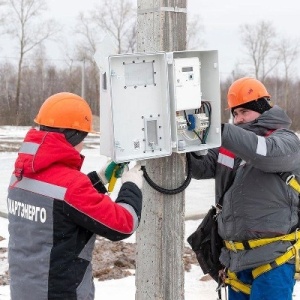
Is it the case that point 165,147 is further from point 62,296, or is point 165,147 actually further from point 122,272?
point 122,272

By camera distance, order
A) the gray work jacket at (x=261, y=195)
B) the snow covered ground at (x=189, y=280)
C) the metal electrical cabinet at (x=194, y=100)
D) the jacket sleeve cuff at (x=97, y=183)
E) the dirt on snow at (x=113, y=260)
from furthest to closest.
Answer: the dirt on snow at (x=113, y=260) → the snow covered ground at (x=189, y=280) → the gray work jacket at (x=261, y=195) → the jacket sleeve cuff at (x=97, y=183) → the metal electrical cabinet at (x=194, y=100)

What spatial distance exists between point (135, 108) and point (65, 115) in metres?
0.35

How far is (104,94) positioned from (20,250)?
2.79 ft

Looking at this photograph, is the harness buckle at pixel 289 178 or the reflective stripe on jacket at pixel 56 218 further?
the harness buckle at pixel 289 178

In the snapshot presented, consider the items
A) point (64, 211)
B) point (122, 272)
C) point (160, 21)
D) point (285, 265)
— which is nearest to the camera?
point (64, 211)

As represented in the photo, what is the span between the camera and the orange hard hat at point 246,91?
366 cm

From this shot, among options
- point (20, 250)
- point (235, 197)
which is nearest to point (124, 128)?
Answer: point (20, 250)

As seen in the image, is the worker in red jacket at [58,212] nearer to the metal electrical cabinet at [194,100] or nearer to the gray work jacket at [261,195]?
the metal electrical cabinet at [194,100]

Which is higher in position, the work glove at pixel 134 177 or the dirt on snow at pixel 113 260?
the work glove at pixel 134 177

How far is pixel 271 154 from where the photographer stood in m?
3.26

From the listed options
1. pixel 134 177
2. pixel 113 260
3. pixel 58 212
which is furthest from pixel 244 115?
pixel 113 260

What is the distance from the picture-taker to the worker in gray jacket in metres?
3.49

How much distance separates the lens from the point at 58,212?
2623 millimetres

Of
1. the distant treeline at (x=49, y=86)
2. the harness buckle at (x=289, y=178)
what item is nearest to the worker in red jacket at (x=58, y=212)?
the harness buckle at (x=289, y=178)
